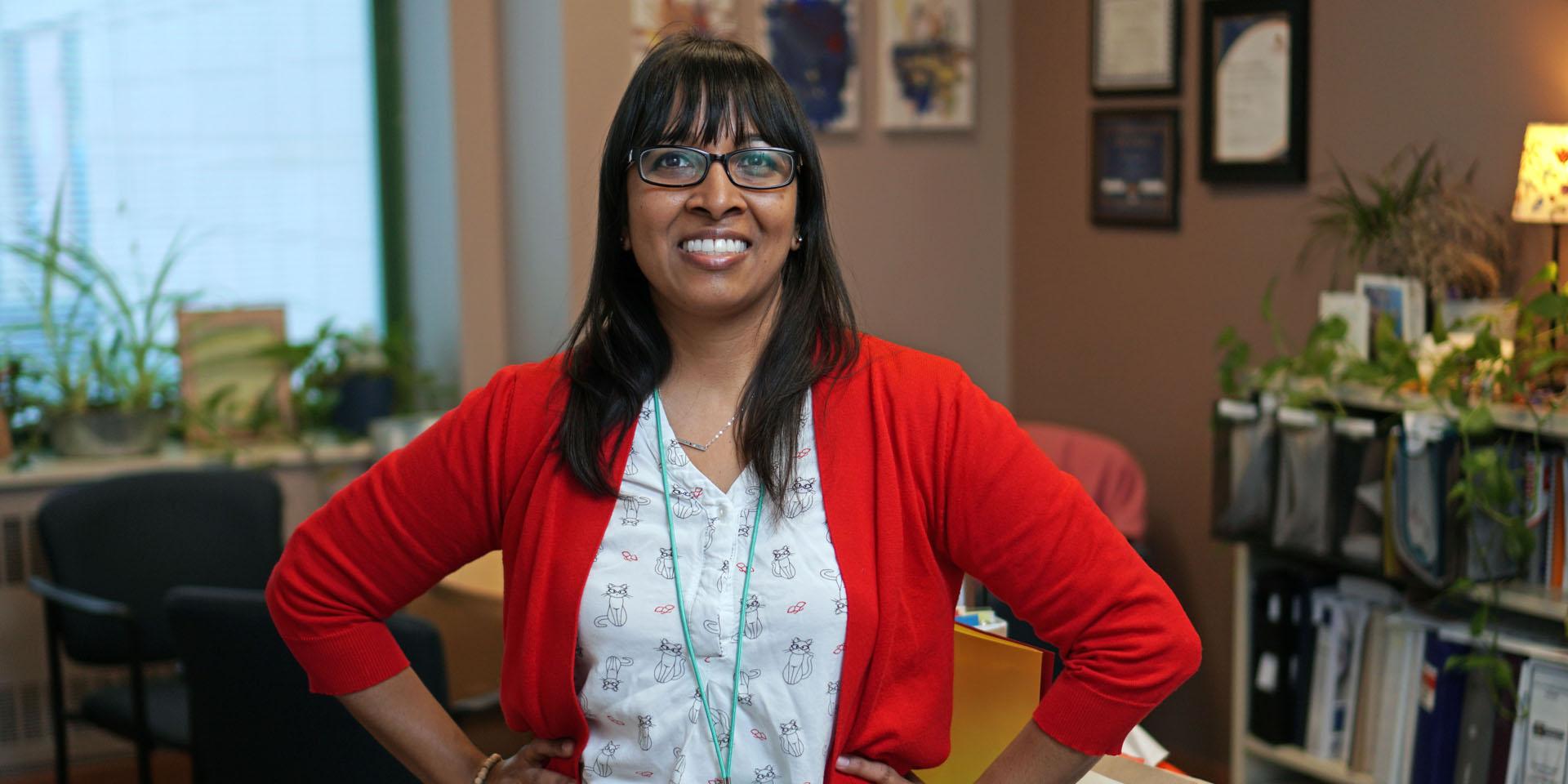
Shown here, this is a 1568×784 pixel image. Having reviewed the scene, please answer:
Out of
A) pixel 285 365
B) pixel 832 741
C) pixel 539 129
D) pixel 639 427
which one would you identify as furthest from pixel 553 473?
pixel 285 365

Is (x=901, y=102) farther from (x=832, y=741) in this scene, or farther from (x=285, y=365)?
(x=832, y=741)

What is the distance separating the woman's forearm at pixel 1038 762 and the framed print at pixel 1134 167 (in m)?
2.54

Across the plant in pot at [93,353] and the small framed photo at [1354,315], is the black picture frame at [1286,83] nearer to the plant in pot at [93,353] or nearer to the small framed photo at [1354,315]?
the small framed photo at [1354,315]

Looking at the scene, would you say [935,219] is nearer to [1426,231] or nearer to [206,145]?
[1426,231]

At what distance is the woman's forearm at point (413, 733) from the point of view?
1.65 m

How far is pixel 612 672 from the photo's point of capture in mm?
1408

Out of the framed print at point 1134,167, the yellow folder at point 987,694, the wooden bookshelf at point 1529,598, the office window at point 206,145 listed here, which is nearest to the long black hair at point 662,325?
the yellow folder at point 987,694

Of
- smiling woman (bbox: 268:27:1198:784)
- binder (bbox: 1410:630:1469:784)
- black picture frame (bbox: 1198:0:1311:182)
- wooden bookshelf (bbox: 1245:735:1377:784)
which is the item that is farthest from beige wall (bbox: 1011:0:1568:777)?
smiling woman (bbox: 268:27:1198:784)

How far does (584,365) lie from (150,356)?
274cm

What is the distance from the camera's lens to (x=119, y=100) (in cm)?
→ 387

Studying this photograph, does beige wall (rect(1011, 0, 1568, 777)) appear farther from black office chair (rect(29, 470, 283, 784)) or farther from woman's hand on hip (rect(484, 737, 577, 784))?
woman's hand on hip (rect(484, 737, 577, 784))

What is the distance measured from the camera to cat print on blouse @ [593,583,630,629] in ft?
4.59

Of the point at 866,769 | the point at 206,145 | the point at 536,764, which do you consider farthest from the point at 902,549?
the point at 206,145

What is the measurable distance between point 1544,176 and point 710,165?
1.96 metres
